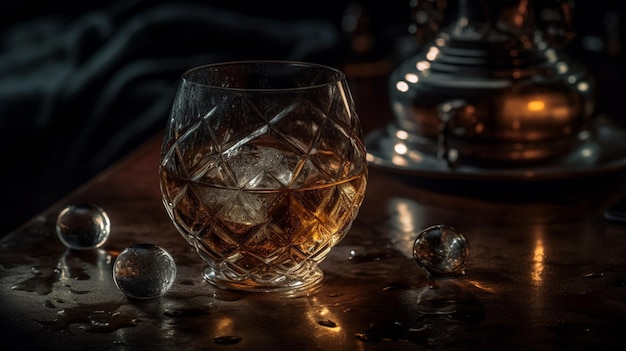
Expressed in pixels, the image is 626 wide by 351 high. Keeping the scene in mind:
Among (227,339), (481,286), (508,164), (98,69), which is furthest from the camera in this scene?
(98,69)

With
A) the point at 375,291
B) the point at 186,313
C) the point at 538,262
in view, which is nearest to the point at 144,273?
the point at 186,313

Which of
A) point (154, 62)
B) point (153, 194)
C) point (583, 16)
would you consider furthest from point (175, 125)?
point (583, 16)

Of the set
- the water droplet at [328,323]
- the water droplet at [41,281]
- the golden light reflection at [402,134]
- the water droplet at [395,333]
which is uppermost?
the golden light reflection at [402,134]

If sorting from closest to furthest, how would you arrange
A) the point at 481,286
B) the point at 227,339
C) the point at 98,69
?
the point at 227,339, the point at 481,286, the point at 98,69

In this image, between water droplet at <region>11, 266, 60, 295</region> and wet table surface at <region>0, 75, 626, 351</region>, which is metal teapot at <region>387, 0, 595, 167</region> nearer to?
wet table surface at <region>0, 75, 626, 351</region>

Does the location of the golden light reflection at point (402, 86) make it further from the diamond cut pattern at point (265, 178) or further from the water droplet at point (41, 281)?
the water droplet at point (41, 281)

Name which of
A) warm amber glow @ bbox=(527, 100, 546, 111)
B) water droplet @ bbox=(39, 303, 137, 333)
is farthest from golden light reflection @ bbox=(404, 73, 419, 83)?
water droplet @ bbox=(39, 303, 137, 333)

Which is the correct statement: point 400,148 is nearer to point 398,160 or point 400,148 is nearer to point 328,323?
point 398,160

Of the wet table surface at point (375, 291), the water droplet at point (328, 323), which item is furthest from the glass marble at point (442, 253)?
the water droplet at point (328, 323)

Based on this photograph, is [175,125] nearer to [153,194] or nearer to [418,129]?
[153,194]
